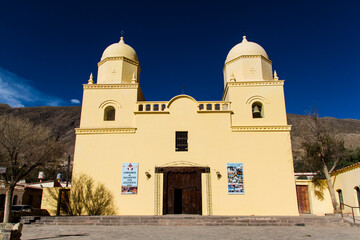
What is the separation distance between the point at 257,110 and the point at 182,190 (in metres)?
7.33

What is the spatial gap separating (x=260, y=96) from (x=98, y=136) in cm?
1097

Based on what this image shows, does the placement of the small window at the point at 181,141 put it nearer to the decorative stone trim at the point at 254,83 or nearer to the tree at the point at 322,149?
the decorative stone trim at the point at 254,83

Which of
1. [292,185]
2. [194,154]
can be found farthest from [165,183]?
[292,185]

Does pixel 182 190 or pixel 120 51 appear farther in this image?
pixel 120 51

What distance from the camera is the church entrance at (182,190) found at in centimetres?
1620

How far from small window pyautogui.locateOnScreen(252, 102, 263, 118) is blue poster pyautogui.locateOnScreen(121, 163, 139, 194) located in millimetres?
8590

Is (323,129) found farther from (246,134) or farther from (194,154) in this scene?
(194,154)

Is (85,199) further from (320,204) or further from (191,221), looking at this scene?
(320,204)

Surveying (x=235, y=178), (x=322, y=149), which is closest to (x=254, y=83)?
(x=322, y=149)

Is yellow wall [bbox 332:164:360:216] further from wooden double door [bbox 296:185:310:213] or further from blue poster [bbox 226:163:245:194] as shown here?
blue poster [bbox 226:163:245:194]

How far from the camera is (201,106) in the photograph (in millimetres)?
18641

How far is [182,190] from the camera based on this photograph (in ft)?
54.3

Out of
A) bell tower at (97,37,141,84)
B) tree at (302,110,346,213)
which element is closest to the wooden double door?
tree at (302,110,346,213)

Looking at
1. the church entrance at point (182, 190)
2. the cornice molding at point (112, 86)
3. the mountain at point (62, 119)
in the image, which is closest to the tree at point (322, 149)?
the church entrance at point (182, 190)
